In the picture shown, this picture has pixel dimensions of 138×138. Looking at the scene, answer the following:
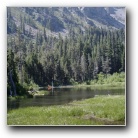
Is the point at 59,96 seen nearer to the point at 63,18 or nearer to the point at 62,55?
the point at 62,55

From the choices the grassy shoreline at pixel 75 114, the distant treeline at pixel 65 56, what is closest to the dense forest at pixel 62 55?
the distant treeline at pixel 65 56

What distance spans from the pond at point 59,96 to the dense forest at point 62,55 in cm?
13

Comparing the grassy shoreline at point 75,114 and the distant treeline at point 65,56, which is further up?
the distant treeline at point 65,56

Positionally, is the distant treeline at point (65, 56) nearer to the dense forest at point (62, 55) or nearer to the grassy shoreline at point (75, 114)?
the dense forest at point (62, 55)

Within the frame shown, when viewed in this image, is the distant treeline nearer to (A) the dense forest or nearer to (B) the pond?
(A) the dense forest

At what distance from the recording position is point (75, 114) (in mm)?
19453

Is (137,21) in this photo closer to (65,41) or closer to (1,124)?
(65,41)

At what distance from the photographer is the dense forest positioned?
19516mm

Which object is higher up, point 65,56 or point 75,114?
point 65,56

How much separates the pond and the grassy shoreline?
8 centimetres

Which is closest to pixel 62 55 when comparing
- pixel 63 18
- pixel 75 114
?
pixel 63 18

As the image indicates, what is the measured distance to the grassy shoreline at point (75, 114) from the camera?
19.4 meters

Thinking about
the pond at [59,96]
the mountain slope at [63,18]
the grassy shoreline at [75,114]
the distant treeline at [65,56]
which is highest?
the mountain slope at [63,18]

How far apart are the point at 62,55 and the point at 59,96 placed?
60 cm
